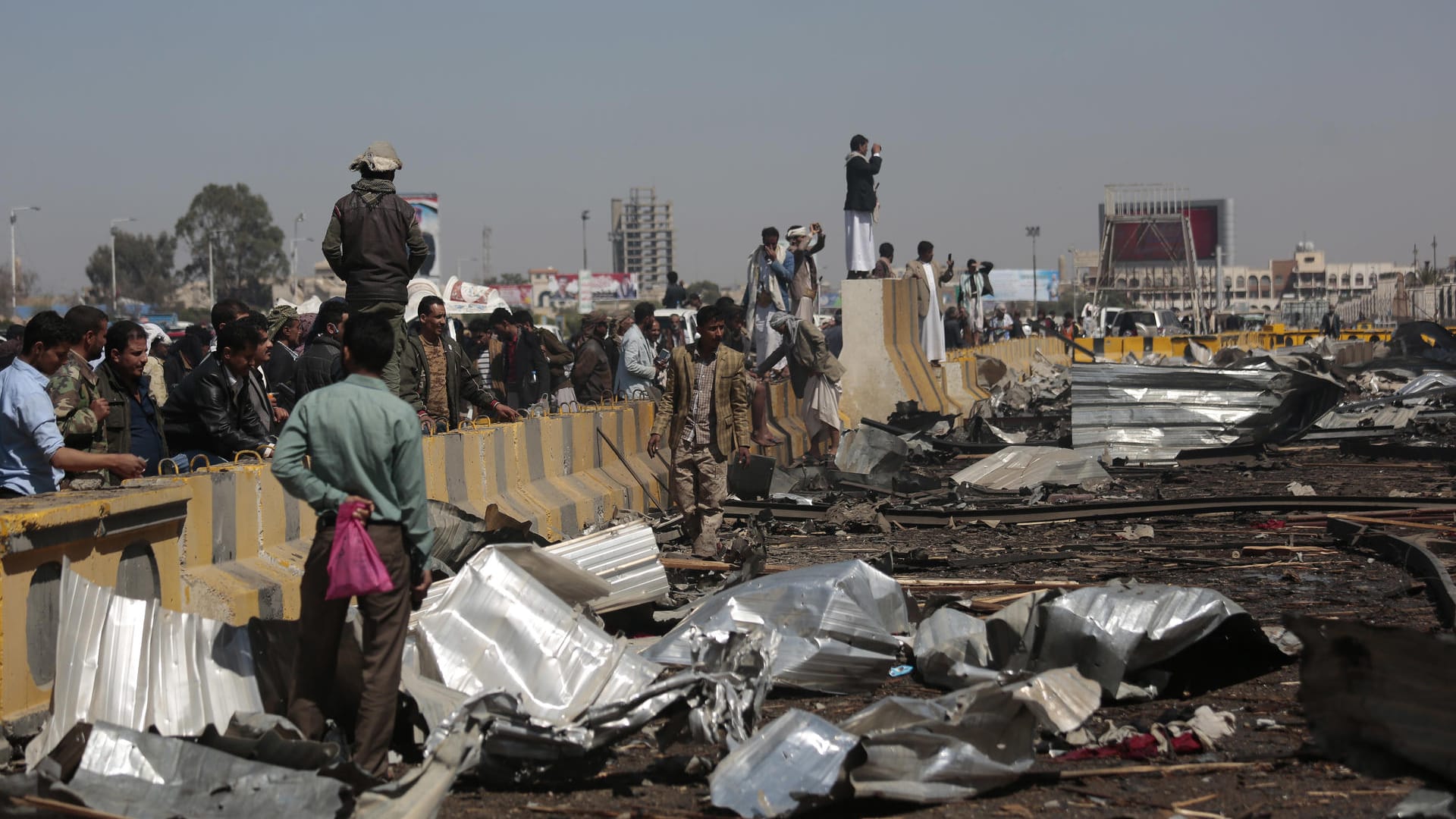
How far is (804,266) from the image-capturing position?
54.9ft

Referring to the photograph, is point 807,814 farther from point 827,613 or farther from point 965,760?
point 827,613

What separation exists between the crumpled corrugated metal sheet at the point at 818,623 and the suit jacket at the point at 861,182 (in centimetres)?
1363

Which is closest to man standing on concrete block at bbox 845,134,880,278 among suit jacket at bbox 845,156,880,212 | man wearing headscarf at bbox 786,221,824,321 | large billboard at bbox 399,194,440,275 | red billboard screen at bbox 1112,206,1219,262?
suit jacket at bbox 845,156,880,212

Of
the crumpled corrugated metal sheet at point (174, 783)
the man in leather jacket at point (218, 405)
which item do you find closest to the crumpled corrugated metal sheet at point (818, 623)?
the crumpled corrugated metal sheet at point (174, 783)

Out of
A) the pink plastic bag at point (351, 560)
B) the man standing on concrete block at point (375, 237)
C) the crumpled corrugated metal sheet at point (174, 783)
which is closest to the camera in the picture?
the crumpled corrugated metal sheet at point (174, 783)

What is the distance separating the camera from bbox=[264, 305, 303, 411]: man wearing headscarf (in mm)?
10562

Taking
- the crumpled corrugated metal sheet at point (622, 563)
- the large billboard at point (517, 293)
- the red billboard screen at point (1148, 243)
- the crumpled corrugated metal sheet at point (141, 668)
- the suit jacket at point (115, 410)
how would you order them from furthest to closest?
the large billboard at point (517, 293) < the red billboard screen at point (1148, 243) < the crumpled corrugated metal sheet at point (622, 563) < the suit jacket at point (115, 410) < the crumpled corrugated metal sheet at point (141, 668)

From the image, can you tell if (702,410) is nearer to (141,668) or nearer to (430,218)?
(141,668)

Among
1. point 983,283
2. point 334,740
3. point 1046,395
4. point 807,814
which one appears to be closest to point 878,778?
point 807,814

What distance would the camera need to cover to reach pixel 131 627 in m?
5.52

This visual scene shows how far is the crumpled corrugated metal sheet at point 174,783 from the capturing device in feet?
15.0

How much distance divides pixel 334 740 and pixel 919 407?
1423 cm

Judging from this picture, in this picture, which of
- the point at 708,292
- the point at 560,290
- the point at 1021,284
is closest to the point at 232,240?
the point at 560,290

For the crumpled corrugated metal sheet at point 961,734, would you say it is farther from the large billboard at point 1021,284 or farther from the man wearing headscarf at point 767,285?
the large billboard at point 1021,284
